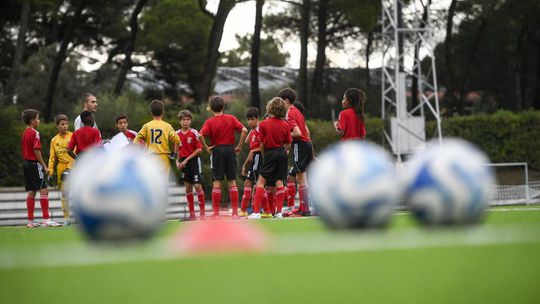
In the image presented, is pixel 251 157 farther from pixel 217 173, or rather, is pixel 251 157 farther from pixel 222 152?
pixel 217 173

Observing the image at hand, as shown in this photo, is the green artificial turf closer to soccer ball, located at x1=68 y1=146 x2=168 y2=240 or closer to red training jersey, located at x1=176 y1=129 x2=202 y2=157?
soccer ball, located at x1=68 y1=146 x2=168 y2=240

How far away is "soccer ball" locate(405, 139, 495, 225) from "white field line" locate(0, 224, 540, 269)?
0.25 metres

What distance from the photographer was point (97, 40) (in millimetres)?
50594

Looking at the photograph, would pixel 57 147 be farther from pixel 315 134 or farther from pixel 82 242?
pixel 315 134

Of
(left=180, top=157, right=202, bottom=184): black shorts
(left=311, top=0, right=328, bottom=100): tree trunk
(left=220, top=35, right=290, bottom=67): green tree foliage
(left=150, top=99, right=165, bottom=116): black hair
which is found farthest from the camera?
(left=220, top=35, right=290, bottom=67): green tree foliage

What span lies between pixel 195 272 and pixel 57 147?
12.2 meters

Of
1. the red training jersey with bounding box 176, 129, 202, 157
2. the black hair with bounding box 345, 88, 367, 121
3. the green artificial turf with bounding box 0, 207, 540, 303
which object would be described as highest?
the black hair with bounding box 345, 88, 367, 121

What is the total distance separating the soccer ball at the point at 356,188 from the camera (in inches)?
269

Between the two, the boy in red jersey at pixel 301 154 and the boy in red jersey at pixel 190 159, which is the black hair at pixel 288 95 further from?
the boy in red jersey at pixel 190 159

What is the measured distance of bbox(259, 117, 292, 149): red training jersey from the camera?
15.8 meters

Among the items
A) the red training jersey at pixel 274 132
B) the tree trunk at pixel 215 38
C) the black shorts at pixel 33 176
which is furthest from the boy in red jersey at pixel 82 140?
the tree trunk at pixel 215 38

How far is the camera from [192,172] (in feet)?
57.8

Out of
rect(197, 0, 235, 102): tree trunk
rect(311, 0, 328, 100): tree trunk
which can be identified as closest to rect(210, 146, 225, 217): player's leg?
→ rect(197, 0, 235, 102): tree trunk

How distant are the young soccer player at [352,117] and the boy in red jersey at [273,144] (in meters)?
1.05
